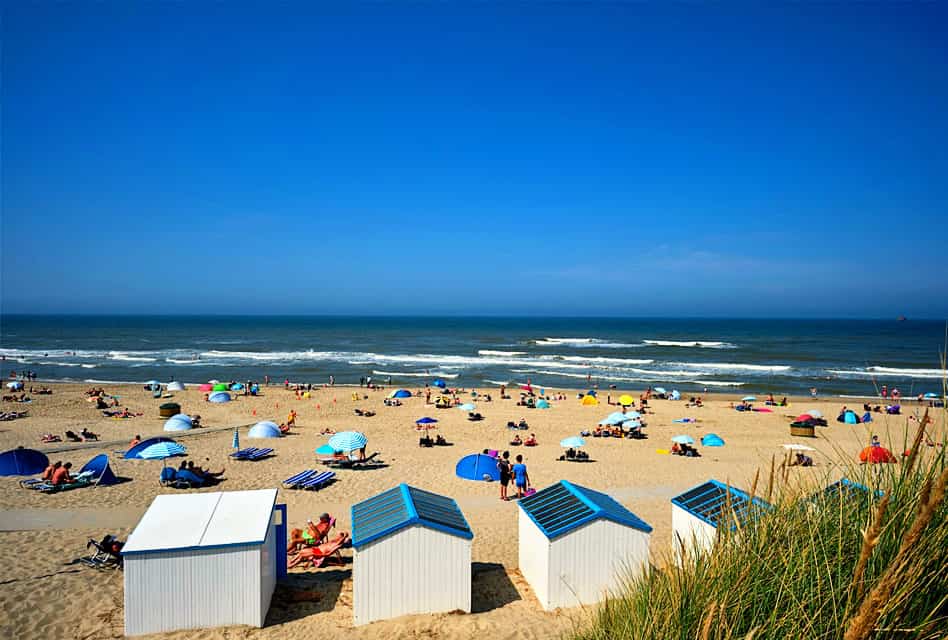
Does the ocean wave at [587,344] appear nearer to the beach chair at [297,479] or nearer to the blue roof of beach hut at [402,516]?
the beach chair at [297,479]

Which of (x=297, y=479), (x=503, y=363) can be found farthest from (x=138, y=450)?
(x=503, y=363)

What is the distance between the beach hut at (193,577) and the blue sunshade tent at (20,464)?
9.98 meters

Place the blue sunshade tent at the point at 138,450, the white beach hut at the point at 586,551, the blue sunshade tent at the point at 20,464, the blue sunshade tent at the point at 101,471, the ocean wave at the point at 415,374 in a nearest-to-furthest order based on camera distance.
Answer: the white beach hut at the point at 586,551 < the blue sunshade tent at the point at 20,464 < the blue sunshade tent at the point at 101,471 < the blue sunshade tent at the point at 138,450 < the ocean wave at the point at 415,374

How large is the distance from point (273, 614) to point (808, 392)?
41.4m

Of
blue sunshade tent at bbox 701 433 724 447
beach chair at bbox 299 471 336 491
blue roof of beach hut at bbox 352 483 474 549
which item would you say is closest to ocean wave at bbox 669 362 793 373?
blue sunshade tent at bbox 701 433 724 447

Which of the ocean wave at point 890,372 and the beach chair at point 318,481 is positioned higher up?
the beach chair at point 318,481

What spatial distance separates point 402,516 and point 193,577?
2.92 metres

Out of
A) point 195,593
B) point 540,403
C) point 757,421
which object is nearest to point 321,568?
point 195,593

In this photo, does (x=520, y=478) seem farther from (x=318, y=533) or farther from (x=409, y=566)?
(x=409, y=566)

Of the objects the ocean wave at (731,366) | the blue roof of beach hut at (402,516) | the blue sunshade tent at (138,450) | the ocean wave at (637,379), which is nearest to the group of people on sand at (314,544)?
the blue roof of beach hut at (402,516)

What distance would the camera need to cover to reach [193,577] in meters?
8.20

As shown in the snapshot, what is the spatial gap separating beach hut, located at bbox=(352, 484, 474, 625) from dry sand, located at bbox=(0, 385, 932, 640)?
214 mm

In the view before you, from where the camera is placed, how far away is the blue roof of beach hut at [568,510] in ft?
29.7

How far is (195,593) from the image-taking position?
8.23 metres
